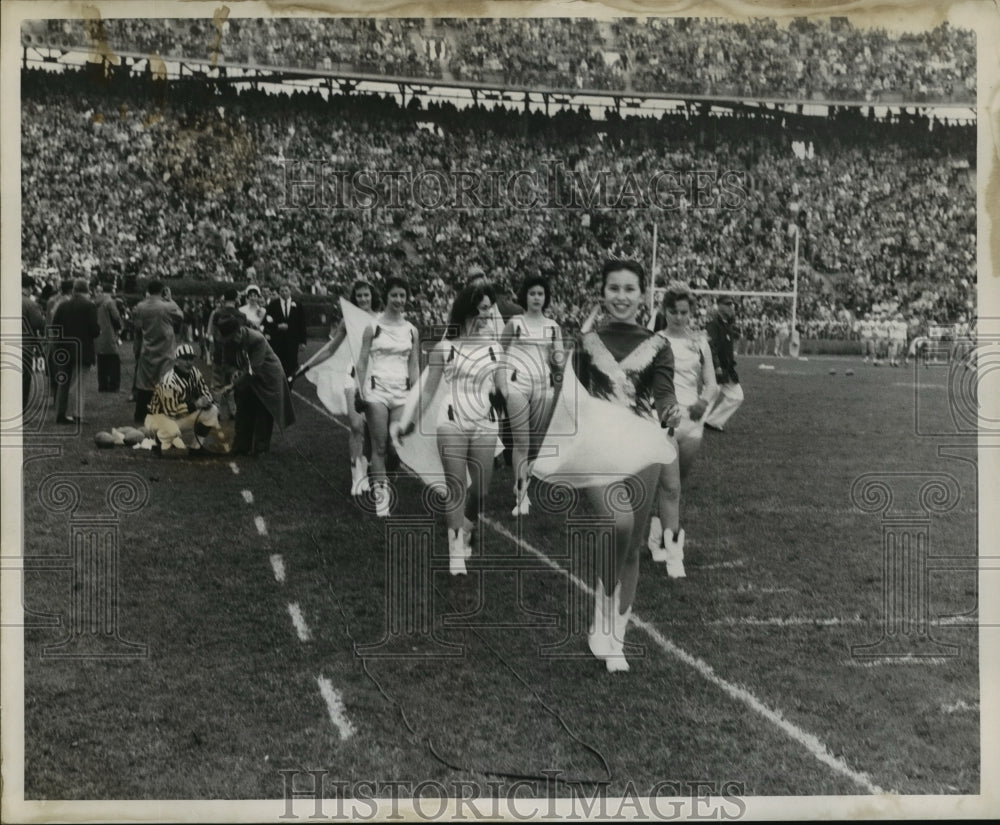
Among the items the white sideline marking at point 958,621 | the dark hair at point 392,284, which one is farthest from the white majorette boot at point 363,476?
the white sideline marking at point 958,621

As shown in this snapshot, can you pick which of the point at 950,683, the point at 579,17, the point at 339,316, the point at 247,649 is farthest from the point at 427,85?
the point at 950,683

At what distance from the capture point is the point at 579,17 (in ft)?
17.6

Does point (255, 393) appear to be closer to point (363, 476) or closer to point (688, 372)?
point (363, 476)

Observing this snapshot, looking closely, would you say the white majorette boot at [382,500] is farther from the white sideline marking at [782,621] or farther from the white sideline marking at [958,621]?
the white sideline marking at [958,621]

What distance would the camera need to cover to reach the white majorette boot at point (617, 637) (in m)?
5.16

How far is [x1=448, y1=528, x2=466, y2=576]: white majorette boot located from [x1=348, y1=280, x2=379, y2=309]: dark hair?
1274mm

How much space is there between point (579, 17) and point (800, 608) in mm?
3011

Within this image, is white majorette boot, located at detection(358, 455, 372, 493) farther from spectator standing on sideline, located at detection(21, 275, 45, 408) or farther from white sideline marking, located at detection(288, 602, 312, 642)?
spectator standing on sideline, located at detection(21, 275, 45, 408)

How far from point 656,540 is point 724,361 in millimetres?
1043

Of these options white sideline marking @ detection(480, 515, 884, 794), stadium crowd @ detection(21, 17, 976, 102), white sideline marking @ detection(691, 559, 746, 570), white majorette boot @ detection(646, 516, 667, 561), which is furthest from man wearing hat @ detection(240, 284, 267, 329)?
white sideline marking @ detection(691, 559, 746, 570)

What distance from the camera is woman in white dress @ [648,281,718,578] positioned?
18.5 ft

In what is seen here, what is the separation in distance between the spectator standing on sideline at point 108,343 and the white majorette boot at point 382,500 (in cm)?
135

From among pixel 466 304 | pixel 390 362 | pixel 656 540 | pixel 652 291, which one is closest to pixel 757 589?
pixel 656 540

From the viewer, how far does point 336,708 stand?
4977 millimetres
